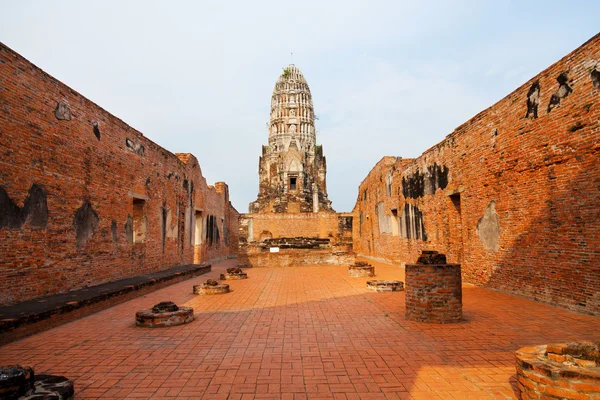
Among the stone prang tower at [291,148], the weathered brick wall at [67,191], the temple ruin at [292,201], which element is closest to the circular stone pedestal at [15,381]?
the weathered brick wall at [67,191]

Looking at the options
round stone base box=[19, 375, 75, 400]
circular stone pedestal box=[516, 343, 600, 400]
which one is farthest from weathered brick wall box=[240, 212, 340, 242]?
circular stone pedestal box=[516, 343, 600, 400]

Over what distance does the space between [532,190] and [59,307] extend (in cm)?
824

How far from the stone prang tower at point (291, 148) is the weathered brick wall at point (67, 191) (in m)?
29.3

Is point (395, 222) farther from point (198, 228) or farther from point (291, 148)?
point (291, 148)

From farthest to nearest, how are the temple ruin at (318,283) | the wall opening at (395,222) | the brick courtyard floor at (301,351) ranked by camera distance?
1. the wall opening at (395,222)
2. the temple ruin at (318,283)
3. the brick courtyard floor at (301,351)

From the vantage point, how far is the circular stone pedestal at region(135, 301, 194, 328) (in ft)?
18.2

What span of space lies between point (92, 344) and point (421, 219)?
434 inches

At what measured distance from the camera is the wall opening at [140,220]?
36.4 feet

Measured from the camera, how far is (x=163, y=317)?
5598mm

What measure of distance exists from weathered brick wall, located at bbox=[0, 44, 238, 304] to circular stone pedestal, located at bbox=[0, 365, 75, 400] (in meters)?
3.52

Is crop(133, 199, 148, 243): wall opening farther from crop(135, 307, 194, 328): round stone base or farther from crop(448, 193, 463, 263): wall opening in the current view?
crop(448, 193, 463, 263): wall opening

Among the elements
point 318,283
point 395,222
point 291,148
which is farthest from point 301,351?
point 291,148

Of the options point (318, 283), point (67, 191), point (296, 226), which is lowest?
point (318, 283)

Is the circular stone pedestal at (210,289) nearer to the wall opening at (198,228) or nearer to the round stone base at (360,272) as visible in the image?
the round stone base at (360,272)
